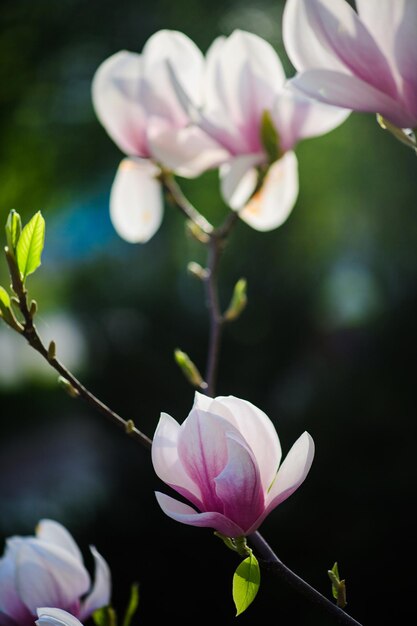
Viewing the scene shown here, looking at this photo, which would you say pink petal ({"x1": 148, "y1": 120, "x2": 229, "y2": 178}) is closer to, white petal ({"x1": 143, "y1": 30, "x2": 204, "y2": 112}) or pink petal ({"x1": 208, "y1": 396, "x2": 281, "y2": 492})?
white petal ({"x1": 143, "y1": 30, "x2": 204, "y2": 112})

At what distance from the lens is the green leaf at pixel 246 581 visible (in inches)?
14.8

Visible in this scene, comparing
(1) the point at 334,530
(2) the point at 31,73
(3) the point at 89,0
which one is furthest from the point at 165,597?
(3) the point at 89,0

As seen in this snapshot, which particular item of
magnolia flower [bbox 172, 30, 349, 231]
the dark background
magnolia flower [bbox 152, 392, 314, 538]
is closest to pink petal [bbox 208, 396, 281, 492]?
magnolia flower [bbox 152, 392, 314, 538]

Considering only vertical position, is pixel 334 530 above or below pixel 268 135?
below

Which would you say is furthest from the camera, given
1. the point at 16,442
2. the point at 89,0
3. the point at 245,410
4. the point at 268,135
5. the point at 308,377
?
the point at 89,0

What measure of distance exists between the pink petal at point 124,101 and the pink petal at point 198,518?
0.32 m

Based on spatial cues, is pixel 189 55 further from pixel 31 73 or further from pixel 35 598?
pixel 31 73

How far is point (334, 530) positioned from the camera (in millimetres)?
2377

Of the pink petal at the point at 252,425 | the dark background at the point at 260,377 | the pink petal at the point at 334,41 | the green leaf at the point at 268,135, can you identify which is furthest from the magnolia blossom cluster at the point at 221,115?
the dark background at the point at 260,377

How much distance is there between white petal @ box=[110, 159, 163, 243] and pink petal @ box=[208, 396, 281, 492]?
0.30 m

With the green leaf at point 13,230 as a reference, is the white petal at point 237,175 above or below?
below

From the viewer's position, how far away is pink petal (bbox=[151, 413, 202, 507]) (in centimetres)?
37

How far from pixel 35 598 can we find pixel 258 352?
Answer: 7.58ft

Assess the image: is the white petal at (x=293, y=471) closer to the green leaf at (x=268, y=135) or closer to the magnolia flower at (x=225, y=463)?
the magnolia flower at (x=225, y=463)
